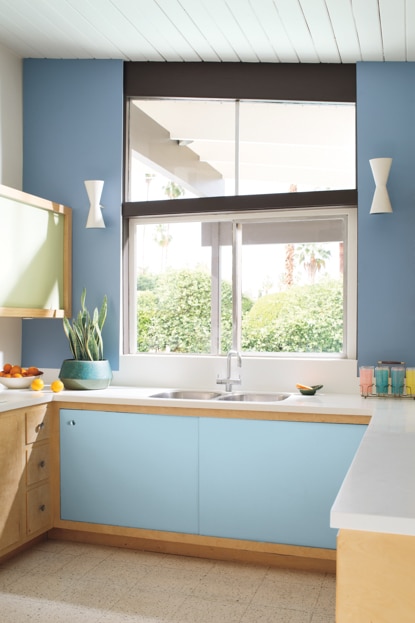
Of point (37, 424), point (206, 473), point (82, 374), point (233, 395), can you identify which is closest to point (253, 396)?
point (233, 395)

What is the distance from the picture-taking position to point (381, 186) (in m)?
3.82

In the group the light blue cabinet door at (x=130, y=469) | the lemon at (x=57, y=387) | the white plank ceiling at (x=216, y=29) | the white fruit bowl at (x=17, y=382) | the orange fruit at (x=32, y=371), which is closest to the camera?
the white plank ceiling at (x=216, y=29)

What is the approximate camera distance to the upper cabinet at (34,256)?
12.8 ft

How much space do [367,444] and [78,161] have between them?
3.02 metres

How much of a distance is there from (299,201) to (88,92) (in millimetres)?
1590

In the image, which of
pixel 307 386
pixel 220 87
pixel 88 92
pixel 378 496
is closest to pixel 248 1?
pixel 220 87

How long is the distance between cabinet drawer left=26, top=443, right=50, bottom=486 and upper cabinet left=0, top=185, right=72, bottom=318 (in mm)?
774

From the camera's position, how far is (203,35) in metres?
3.82

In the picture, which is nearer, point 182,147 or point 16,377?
point 16,377

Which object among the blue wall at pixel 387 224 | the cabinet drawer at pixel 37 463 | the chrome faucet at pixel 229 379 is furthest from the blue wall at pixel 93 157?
the cabinet drawer at pixel 37 463

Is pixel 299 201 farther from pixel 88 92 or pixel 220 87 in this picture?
pixel 88 92

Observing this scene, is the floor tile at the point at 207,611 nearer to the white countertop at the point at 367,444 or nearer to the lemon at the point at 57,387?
the white countertop at the point at 367,444

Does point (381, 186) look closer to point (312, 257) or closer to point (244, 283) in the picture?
point (312, 257)

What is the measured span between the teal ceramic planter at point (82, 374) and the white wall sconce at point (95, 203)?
0.89 metres
